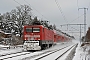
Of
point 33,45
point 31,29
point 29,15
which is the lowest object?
point 33,45

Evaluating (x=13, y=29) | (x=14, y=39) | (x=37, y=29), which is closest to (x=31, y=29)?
(x=37, y=29)

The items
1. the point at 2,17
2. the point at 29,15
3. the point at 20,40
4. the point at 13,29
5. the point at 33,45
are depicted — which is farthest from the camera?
the point at 2,17

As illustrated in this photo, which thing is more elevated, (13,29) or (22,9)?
(22,9)

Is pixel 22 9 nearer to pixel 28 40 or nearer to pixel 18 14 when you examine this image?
pixel 18 14

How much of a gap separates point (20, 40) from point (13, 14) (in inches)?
444

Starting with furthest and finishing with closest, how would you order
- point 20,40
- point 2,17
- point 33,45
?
point 2,17 → point 20,40 → point 33,45

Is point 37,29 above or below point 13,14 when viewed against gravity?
below

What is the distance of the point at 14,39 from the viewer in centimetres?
5791

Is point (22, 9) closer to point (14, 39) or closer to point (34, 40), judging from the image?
point (14, 39)

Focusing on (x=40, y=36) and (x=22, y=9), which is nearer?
(x=40, y=36)

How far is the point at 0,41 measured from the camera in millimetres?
58094

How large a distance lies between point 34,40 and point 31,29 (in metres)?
1.70

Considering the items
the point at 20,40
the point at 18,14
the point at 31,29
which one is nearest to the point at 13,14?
the point at 18,14

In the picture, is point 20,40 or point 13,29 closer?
point 20,40
